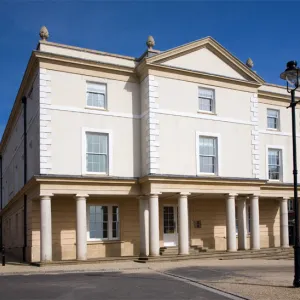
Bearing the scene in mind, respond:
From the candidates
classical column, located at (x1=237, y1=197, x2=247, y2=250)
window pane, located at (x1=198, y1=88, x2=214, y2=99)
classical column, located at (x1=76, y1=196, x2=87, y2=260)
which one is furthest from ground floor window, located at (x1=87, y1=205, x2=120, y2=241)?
window pane, located at (x1=198, y1=88, x2=214, y2=99)

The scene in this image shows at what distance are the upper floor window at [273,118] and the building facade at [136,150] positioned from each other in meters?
3.26

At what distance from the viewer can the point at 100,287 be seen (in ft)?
44.9

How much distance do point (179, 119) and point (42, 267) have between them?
9.89 metres

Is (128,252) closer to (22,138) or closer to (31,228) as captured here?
(31,228)

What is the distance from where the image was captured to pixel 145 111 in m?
23.9

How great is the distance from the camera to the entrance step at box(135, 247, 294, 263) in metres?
22.2

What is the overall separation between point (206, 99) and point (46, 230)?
35.6 feet

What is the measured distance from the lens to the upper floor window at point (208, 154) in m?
24.8

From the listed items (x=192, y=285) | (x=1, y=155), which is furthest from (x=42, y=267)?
(x=1, y=155)

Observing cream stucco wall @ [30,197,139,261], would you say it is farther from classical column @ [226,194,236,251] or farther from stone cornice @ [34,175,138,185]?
classical column @ [226,194,236,251]

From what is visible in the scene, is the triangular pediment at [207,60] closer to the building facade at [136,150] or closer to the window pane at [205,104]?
the building facade at [136,150]

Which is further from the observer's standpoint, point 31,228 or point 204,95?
point 204,95

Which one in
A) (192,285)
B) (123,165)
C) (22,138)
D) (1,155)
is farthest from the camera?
(1,155)

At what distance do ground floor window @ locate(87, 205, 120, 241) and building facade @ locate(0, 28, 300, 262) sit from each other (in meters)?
0.05
